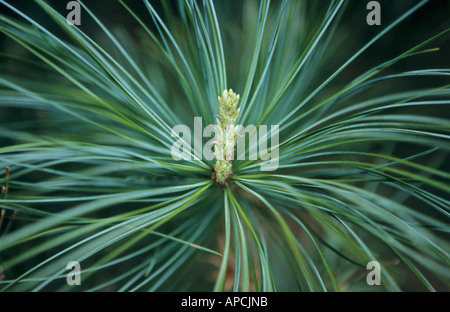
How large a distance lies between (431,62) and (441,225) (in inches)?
19.7

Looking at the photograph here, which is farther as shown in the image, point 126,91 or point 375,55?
point 375,55

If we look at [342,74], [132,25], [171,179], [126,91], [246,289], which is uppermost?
[132,25]

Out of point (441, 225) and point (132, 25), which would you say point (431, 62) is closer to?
point (441, 225)

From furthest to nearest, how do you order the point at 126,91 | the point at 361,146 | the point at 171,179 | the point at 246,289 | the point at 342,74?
the point at 342,74 < the point at 361,146 < the point at 171,179 < the point at 126,91 < the point at 246,289

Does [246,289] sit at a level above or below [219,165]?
below

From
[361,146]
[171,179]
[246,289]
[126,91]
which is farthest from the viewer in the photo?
[361,146]

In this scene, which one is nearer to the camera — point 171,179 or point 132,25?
point 171,179

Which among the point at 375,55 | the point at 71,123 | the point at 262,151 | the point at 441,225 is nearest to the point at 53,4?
the point at 71,123

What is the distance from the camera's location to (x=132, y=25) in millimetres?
764

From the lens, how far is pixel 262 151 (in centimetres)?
45

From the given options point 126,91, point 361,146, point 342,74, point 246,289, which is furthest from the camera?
point 342,74

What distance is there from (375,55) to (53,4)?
0.74 metres

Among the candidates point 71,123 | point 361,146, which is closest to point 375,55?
point 361,146

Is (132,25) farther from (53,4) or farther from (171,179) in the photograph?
(171,179)
